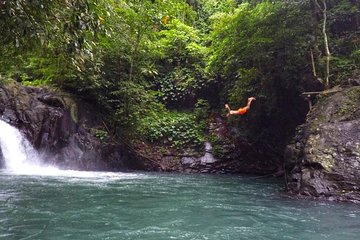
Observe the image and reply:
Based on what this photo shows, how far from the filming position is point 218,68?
51.6ft

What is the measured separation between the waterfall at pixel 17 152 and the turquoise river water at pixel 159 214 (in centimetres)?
338

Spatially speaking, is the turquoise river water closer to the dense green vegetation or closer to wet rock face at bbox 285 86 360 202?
wet rock face at bbox 285 86 360 202

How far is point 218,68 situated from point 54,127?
22.7ft

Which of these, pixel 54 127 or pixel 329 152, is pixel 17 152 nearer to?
pixel 54 127

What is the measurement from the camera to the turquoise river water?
5.27 m

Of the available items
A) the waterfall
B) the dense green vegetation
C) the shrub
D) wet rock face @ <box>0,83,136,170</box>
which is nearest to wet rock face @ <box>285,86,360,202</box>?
the dense green vegetation

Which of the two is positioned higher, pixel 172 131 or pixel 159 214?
pixel 172 131

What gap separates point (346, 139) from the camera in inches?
347

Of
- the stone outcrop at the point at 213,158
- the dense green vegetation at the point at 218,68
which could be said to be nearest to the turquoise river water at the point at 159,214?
the dense green vegetation at the point at 218,68

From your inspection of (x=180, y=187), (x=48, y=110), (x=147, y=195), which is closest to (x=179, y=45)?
(x=48, y=110)

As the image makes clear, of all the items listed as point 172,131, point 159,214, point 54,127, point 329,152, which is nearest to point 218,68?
point 172,131

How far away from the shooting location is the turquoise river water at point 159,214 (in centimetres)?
527

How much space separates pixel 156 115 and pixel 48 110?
4.79m

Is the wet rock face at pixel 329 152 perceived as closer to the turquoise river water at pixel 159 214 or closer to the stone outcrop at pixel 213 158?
the turquoise river water at pixel 159 214
